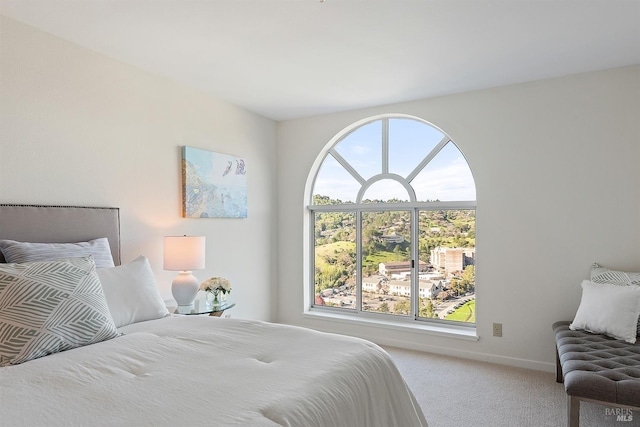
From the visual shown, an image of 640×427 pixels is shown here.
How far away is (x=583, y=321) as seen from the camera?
9.05ft

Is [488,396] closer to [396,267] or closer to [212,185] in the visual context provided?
[396,267]

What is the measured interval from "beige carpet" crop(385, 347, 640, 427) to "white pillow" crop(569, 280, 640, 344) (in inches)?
19.7

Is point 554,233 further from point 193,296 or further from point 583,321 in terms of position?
point 193,296

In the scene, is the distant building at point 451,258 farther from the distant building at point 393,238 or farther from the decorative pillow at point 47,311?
the decorative pillow at point 47,311

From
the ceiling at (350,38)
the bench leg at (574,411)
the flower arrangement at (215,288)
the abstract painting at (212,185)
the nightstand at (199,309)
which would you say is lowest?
the bench leg at (574,411)

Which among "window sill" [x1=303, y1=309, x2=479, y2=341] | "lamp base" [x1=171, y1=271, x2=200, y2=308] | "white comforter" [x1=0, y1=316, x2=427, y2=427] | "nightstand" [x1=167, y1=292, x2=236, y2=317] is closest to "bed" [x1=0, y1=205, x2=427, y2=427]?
"white comforter" [x1=0, y1=316, x2=427, y2=427]

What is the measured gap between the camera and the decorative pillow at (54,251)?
210cm

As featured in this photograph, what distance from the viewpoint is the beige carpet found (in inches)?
95.4

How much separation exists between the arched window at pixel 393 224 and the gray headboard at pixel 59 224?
2307mm

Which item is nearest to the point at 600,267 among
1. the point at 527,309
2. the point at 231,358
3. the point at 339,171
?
the point at 527,309

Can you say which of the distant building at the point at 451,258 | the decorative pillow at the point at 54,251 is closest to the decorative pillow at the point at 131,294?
the decorative pillow at the point at 54,251

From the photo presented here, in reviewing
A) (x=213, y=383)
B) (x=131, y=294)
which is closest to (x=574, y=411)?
(x=213, y=383)

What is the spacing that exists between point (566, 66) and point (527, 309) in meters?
2.03

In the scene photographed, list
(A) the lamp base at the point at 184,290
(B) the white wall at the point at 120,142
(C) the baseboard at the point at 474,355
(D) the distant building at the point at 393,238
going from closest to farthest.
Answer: (B) the white wall at the point at 120,142 < (A) the lamp base at the point at 184,290 < (C) the baseboard at the point at 474,355 < (D) the distant building at the point at 393,238
